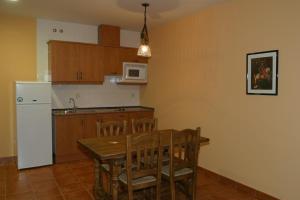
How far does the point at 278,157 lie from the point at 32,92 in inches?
146

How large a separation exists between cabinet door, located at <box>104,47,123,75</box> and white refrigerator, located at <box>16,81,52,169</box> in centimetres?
126

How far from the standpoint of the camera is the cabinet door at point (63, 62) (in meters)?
4.50

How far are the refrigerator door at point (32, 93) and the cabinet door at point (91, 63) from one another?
2.51 feet

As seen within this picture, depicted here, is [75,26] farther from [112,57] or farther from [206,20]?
[206,20]

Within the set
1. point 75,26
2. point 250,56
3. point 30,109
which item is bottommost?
point 30,109

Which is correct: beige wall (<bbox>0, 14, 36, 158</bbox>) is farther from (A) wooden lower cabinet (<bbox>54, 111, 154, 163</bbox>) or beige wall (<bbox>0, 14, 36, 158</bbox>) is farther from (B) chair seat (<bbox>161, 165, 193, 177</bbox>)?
(B) chair seat (<bbox>161, 165, 193, 177</bbox>)

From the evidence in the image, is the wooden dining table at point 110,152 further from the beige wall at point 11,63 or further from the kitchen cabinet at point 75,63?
the beige wall at point 11,63

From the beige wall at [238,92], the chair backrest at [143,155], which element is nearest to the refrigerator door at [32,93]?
the beige wall at [238,92]

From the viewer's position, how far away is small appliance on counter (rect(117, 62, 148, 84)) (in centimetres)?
524

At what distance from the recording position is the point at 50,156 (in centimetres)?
433

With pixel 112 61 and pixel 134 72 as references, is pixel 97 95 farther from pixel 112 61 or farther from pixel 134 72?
pixel 134 72

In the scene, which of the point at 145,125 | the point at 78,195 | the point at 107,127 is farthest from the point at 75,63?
the point at 78,195

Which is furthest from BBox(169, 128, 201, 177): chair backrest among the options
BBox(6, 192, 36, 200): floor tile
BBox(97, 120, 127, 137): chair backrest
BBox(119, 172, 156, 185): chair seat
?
BBox(6, 192, 36, 200): floor tile

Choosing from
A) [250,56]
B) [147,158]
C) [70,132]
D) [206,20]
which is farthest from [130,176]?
[206,20]
